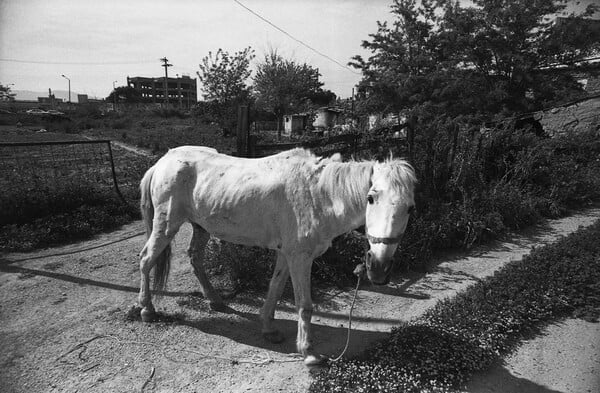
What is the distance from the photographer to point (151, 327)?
11.4 feet

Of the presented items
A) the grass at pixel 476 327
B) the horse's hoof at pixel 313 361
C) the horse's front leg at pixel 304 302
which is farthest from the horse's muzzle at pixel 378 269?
the horse's hoof at pixel 313 361

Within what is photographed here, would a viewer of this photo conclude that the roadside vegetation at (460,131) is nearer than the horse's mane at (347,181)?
No

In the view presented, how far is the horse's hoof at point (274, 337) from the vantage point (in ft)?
10.8

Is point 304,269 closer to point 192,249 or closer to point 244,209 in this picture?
point 244,209

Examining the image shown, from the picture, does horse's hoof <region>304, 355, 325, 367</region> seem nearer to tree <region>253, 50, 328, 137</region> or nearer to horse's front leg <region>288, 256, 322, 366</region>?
horse's front leg <region>288, 256, 322, 366</region>

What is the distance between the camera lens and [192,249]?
3.97 m

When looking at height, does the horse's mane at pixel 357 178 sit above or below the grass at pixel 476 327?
above

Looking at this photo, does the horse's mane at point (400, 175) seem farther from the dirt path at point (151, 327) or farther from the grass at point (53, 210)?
the grass at point (53, 210)

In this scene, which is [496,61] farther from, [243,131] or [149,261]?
[149,261]

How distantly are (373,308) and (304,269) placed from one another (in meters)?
1.58

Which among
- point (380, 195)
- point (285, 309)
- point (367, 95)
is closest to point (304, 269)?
point (380, 195)

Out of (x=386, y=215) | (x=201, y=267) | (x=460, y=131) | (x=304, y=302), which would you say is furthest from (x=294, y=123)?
(x=386, y=215)

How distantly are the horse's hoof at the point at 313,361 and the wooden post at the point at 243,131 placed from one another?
2.93m

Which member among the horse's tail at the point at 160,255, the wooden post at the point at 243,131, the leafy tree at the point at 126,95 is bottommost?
the horse's tail at the point at 160,255
